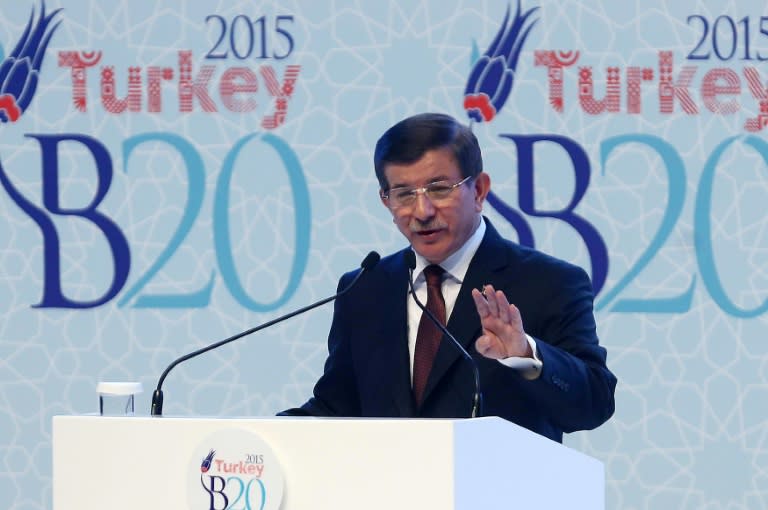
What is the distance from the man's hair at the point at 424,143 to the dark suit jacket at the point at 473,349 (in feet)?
0.59

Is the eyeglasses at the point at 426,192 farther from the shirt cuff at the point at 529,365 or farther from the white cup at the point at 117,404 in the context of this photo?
the white cup at the point at 117,404

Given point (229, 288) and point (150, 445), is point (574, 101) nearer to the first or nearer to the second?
point (229, 288)

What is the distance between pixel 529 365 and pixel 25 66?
2.31 metres

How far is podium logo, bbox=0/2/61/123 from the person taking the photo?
12.3ft

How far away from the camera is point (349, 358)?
2.61 meters

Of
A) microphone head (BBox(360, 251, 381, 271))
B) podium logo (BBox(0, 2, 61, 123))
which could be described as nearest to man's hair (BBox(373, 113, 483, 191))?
microphone head (BBox(360, 251, 381, 271))

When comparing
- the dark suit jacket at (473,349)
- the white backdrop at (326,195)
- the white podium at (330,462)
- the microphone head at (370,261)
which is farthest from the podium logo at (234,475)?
the white backdrop at (326,195)

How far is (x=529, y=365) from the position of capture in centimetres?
203

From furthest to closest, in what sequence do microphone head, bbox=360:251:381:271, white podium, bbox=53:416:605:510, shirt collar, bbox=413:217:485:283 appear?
shirt collar, bbox=413:217:485:283 < microphone head, bbox=360:251:381:271 < white podium, bbox=53:416:605:510

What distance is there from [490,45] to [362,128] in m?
0.45

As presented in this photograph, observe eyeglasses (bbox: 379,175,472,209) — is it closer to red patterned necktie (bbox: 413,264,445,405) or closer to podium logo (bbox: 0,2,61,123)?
red patterned necktie (bbox: 413,264,445,405)

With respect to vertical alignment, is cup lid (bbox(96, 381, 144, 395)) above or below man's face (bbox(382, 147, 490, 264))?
below

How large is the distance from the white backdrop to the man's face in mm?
1211

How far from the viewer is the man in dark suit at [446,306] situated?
238 cm
